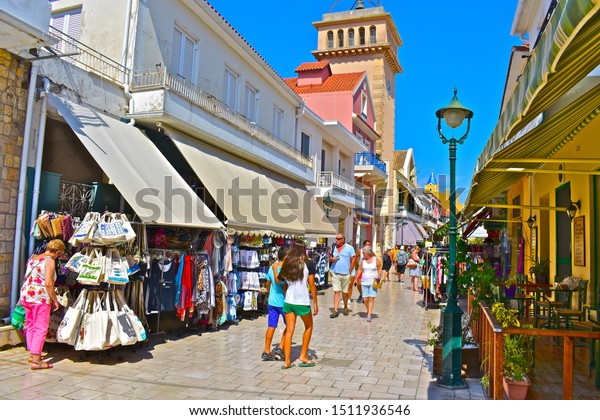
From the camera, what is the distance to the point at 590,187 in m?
8.12

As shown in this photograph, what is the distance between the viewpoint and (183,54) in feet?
39.8

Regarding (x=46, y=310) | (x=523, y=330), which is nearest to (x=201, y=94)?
(x=46, y=310)

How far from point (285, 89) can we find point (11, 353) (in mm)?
13509

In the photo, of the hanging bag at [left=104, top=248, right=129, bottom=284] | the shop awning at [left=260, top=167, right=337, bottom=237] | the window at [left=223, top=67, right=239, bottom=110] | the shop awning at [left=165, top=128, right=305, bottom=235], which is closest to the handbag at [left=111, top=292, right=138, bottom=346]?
the hanging bag at [left=104, top=248, right=129, bottom=284]

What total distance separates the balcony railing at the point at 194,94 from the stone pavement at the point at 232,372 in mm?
5443

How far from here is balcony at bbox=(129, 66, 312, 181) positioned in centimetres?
1012

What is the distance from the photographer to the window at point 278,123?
1787 cm

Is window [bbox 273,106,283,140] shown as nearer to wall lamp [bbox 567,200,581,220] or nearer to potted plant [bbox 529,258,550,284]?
potted plant [bbox 529,258,550,284]

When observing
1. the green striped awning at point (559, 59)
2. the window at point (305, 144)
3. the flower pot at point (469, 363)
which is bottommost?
the flower pot at point (469, 363)

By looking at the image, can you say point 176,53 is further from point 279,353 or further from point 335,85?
point 335,85

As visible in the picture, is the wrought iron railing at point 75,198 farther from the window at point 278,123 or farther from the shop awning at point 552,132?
the window at point 278,123

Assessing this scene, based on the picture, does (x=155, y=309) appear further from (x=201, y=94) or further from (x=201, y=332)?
(x=201, y=94)

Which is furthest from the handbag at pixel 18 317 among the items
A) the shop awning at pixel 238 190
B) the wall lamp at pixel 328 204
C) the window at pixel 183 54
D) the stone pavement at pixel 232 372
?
the wall lamp at pixel 328 204

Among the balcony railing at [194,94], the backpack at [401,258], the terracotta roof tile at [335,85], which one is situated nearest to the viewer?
the balcony railing at [194,94]
